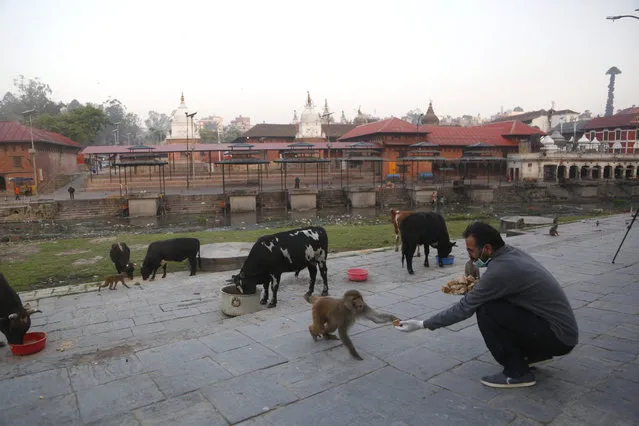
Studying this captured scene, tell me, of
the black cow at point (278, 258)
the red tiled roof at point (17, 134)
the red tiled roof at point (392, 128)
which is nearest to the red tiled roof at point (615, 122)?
the red tiled roof at point (392, 128)

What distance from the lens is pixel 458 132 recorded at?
54438 mm

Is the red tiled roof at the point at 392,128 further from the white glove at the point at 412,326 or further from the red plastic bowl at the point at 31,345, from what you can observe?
the white glove at the point at 412,326

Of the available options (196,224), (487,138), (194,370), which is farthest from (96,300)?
(487,138)

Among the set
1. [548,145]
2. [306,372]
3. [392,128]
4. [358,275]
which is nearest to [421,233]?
[358,275]

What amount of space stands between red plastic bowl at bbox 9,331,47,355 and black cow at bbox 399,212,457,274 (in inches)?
273

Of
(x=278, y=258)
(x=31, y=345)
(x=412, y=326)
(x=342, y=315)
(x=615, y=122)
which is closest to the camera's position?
(x=412, y=326)

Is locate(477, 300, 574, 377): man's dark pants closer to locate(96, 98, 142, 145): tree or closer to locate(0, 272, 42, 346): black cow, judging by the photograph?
locate(0, 272, 42, 346): black cow

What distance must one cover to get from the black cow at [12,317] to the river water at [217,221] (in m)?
17.6

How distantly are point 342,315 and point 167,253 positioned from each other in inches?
299

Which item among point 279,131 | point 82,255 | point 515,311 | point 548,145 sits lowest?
point 82,255

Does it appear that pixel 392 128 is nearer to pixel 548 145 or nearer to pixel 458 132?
pixel 458 132

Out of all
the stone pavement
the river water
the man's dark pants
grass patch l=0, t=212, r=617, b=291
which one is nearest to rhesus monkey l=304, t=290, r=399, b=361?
the stone pavement

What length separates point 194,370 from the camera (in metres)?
5.02

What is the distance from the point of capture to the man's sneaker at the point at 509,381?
4.08 meters
